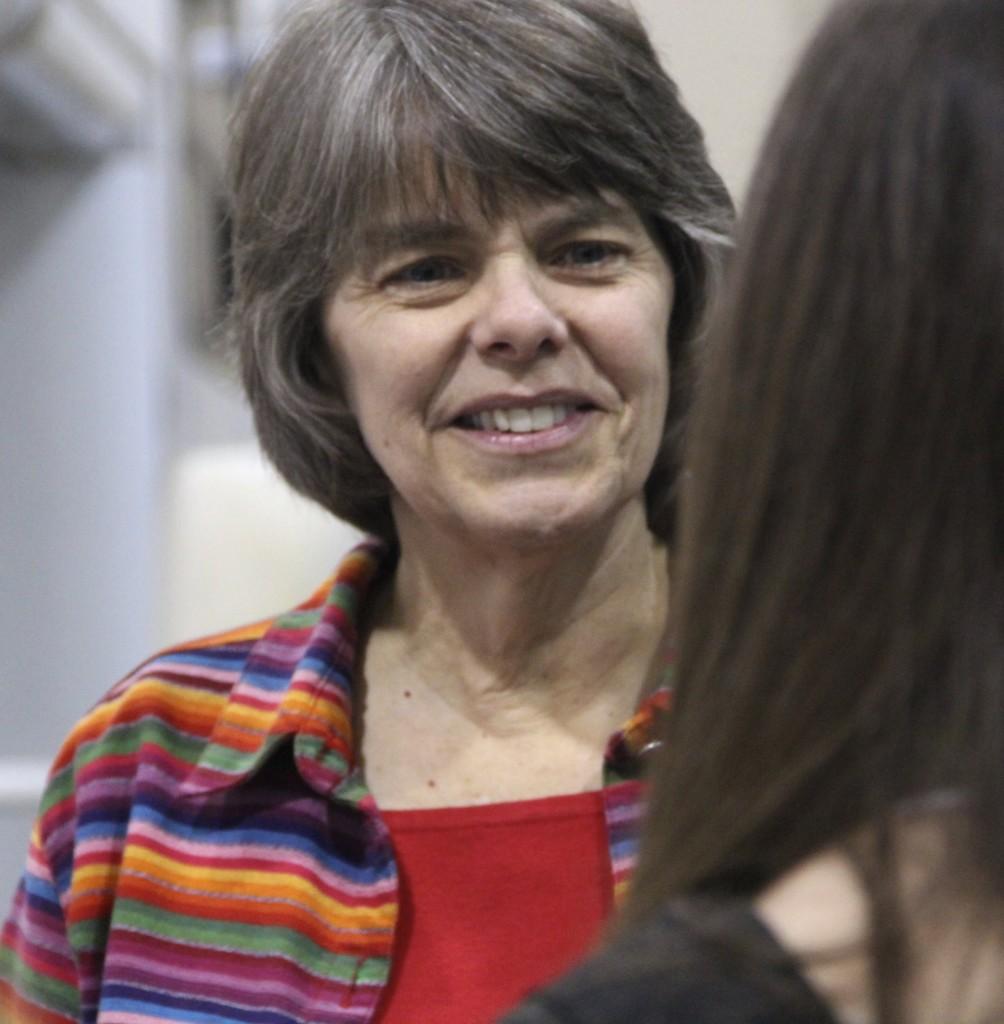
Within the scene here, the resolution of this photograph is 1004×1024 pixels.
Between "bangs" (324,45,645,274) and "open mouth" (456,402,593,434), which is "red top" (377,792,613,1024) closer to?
"open mouth" (456,402,593,434)

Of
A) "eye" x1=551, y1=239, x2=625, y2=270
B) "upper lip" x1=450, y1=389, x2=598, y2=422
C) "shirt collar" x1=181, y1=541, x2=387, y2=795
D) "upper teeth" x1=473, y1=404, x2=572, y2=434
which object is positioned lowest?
"shirt collar" x1=181, y1=541, x2=387, y2=795

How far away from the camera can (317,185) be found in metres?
1.58

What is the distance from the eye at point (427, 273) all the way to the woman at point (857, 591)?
776mm

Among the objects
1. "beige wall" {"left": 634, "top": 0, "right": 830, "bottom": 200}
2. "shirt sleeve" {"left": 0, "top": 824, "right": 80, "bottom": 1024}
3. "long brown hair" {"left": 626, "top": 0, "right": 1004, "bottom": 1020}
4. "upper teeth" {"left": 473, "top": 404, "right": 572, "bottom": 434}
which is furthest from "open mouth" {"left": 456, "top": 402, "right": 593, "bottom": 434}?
"beige wall" {"left": 634, "top": 0, "right": 830, "bottom": 200}

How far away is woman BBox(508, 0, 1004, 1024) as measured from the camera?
766 mm

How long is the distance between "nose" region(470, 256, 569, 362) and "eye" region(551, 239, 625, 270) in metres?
0.03

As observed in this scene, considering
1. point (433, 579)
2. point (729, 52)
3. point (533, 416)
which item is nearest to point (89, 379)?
point (729, 52)

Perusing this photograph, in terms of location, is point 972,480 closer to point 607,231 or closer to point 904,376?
point 904,376

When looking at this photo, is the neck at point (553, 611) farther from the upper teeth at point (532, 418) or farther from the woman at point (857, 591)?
the woman at point (857, 591)

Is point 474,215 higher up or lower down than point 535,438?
higher up

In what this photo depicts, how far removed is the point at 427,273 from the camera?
1.60 m

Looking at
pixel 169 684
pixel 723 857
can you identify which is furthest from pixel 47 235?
pixel 723 857

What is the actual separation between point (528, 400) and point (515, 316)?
0.26ft

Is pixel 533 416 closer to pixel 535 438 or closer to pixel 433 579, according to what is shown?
pixel 535 438
